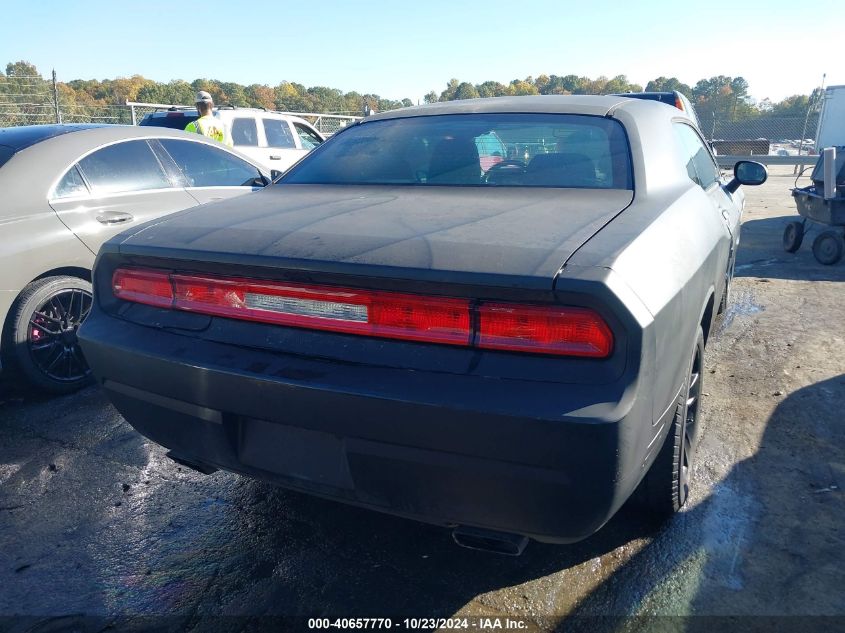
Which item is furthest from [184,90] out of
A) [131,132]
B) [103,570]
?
[103,570]

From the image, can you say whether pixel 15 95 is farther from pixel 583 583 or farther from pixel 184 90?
pixel 184 90

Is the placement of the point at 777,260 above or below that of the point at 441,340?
below

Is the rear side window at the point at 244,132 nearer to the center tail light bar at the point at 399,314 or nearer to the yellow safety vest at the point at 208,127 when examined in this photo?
the yellow safety vest at the point at 208,127

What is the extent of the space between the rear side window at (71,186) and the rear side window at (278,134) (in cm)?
733

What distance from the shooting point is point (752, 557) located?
222 centimetres

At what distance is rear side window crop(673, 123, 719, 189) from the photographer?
119 inches

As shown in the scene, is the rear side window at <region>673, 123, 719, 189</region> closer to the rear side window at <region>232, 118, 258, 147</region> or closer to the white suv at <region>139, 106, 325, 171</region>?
the white suv at <region>139, 106, 325, 171</region>

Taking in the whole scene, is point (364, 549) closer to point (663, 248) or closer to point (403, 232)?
point (403, 232)

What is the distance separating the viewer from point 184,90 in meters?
45.3

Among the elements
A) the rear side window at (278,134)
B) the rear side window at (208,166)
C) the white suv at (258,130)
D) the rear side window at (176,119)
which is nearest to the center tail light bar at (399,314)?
the rear side window at (208,166)

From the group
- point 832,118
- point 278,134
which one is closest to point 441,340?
point 278,134

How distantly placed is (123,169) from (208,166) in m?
0.75

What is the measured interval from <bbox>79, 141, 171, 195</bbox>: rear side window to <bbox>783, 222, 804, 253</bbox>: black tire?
709 centimetres

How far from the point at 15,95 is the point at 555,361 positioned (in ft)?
58.2
